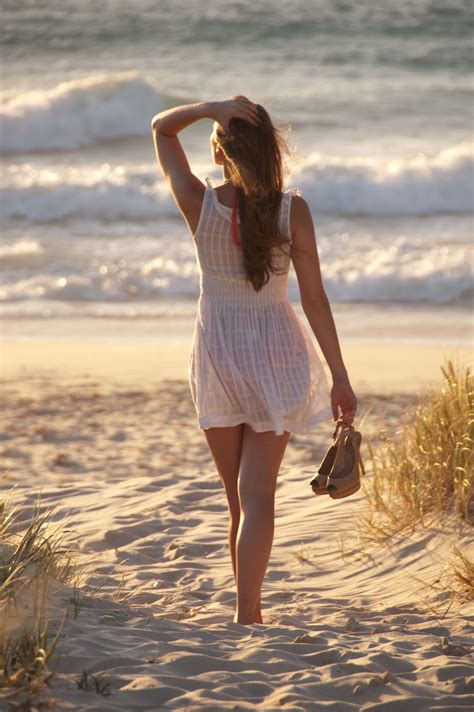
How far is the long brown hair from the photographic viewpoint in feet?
12.0

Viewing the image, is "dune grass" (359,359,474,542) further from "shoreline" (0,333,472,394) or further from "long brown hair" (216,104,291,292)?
"shoreline" (0,333,472,394)

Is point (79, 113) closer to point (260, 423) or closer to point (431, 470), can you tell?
point (431, 470)

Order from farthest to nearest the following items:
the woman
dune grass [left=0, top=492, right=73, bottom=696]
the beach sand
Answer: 1. the woman
2. the beach sand
3. dune grass [left=0, top=492, right=73, bottom=696]

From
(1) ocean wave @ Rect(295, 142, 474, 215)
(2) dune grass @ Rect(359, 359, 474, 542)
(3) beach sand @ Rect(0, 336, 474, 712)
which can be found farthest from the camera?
(1) ocean wave @ Rect(295, 142, 474, 215)

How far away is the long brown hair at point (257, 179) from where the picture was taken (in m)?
3.64

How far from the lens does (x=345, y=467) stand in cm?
385

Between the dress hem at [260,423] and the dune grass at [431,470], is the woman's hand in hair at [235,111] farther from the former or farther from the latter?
the dune grass at [431,470]

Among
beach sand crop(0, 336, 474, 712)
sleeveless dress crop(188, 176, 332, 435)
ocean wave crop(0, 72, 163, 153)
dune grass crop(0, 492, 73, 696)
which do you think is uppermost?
ocean wave crop(0, 72, 163, 153)

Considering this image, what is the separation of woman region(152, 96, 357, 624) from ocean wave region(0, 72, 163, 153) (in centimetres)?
1905

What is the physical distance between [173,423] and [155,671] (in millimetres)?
4781

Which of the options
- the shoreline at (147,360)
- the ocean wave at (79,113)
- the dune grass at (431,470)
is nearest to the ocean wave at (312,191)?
the ocean wave at (79,113)

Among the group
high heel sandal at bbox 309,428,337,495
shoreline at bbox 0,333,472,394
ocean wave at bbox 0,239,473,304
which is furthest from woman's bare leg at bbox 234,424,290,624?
ocean wave at bbox 0,239,473,304

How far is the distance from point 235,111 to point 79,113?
20.7 metres

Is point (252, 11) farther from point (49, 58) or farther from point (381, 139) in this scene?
point (381, 139)
